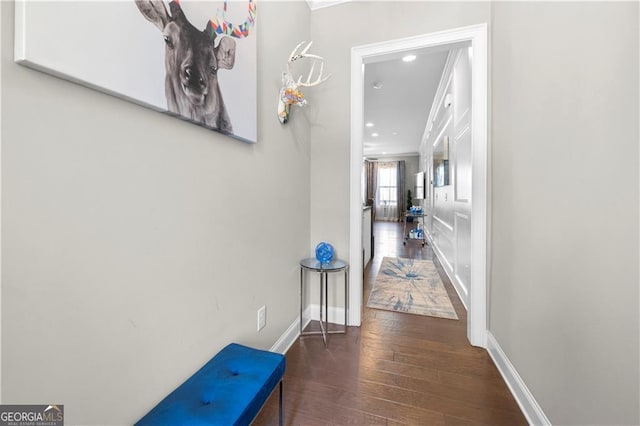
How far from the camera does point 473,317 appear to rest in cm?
192

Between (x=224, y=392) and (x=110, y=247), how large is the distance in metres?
0.63

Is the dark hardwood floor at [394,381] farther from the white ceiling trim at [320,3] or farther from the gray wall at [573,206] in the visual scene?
the white ceiling trim at [320,3]

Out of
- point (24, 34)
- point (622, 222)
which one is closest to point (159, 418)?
point (24, 34)

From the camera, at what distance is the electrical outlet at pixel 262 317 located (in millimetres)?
1543

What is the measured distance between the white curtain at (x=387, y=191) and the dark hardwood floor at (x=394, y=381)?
8793 millimetres

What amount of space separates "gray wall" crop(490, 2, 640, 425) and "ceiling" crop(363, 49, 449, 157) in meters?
1.00

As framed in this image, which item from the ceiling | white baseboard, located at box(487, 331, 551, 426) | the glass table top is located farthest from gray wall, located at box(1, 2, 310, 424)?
the ceiling

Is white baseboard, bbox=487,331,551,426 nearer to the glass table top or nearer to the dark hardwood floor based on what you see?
the dark hardwood floor

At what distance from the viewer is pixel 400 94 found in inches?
179

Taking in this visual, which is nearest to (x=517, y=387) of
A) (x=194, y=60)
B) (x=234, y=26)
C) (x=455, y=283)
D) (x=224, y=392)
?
(x=224, y=392)

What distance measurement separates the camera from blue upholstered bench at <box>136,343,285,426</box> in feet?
2.69

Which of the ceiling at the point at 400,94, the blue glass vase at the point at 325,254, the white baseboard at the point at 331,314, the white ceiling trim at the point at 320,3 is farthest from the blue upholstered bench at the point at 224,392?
the white ceiling trim at the point at 320,3

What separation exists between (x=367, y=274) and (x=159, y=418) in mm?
3054

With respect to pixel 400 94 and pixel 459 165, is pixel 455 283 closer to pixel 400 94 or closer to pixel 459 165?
pixel 459 165
